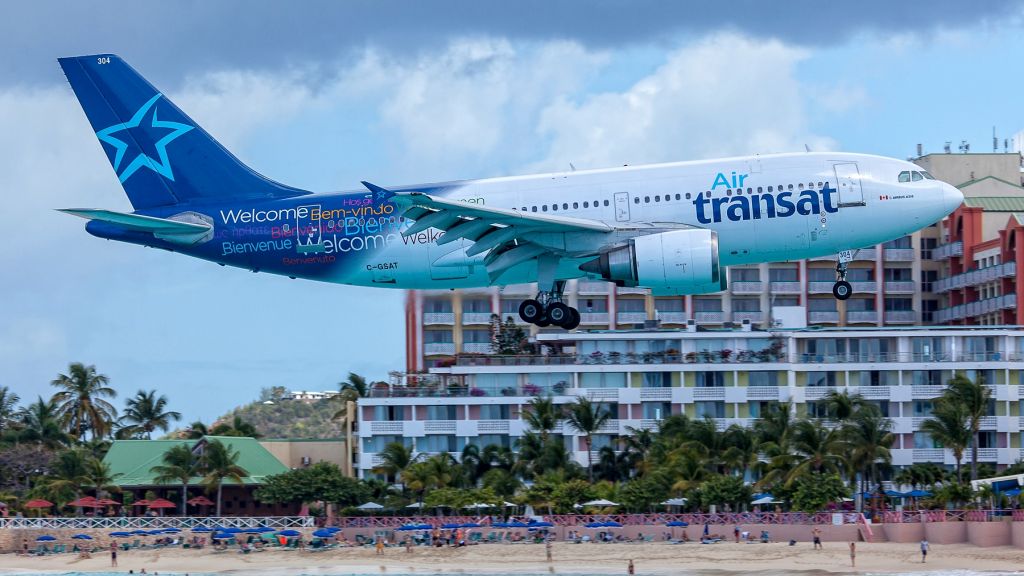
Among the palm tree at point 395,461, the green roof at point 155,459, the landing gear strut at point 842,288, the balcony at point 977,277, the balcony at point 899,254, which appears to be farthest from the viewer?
the balcony at point 899,254

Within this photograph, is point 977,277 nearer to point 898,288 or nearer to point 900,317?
point 898,288

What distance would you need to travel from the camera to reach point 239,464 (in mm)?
99625

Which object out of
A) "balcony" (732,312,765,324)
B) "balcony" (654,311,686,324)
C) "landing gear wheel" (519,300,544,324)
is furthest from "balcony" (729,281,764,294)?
"landing gear wheel" (519,300,544,324)

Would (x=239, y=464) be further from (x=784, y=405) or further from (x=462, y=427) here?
(x=784, y=405)

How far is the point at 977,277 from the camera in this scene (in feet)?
415

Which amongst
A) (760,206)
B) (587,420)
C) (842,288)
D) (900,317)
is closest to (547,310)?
(760,206)

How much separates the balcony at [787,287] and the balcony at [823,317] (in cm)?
246

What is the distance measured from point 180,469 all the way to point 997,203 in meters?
72.6

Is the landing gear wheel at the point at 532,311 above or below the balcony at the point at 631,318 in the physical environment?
below

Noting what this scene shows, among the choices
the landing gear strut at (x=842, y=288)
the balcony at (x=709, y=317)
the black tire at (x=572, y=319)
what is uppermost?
the balcony at (x=709, y=317)

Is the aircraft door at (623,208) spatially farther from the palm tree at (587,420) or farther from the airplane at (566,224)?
the palm tree at (587,420)

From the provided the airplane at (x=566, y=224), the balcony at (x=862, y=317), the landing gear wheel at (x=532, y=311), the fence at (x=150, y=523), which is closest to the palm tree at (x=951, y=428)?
the airplane at (x=566, y=224)

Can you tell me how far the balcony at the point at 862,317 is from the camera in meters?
136

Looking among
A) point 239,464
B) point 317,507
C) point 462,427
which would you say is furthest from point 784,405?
point 239,464
